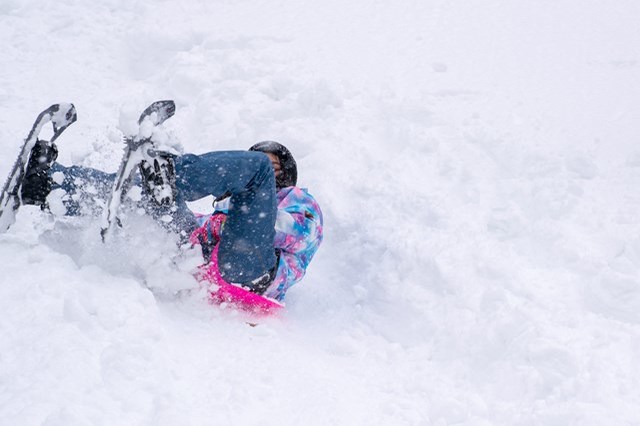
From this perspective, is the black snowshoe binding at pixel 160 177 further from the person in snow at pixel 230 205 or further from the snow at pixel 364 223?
the snow at pixel 364 223

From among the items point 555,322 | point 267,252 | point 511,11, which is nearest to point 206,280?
point 267,252

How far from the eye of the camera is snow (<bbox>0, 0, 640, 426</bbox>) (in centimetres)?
235

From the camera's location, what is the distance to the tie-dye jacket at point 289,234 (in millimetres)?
3299

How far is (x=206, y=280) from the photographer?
3.19 meters

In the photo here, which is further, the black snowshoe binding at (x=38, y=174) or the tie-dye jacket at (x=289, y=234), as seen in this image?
the tie-dye jacket at (x=289, y=234)

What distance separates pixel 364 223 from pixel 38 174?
2.29 m

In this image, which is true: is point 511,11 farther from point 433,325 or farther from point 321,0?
point 433,325

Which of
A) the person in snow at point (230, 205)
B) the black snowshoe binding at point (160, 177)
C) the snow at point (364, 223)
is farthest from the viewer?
the person in snow at point (230, 205)

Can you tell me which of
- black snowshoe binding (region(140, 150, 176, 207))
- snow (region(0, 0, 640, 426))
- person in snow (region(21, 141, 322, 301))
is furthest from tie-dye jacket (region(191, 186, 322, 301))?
black snowshoe binding (region(140, 150, 176, 207))

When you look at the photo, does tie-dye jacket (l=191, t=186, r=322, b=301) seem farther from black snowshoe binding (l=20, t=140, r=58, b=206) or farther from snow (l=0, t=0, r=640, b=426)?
black snowshoe binding (l=20, t=140, r=58, b=206)

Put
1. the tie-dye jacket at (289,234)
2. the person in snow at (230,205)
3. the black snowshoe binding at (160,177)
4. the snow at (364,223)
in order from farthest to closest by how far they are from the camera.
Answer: the tie-dye jacket at (289,234) < the person in snow at (230,205) < the black snowshoe binding at (160,177) < the snow at (364,223)

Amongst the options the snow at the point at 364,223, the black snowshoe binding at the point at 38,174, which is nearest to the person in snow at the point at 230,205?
the black snowshoe binding at the point at 38,174

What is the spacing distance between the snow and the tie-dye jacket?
29 cm

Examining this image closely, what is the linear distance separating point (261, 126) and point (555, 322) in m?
2.92
